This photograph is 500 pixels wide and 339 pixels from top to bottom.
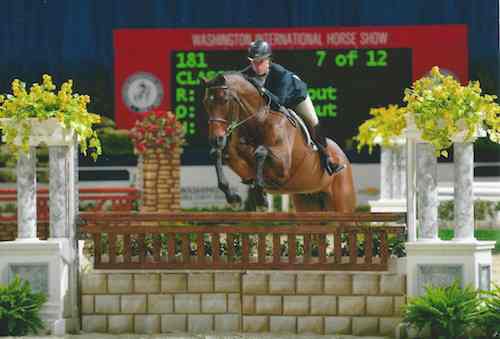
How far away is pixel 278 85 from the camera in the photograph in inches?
594

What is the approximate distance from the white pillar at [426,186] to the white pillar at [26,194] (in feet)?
12.7

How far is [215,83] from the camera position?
1423 cm

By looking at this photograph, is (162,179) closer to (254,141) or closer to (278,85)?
(278,85)

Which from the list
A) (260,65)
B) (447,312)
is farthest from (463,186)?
(260,65)

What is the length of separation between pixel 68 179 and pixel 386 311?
351 cm

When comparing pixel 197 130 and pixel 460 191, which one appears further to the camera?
pixel 197 130

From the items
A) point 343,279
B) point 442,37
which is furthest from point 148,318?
point 442,37

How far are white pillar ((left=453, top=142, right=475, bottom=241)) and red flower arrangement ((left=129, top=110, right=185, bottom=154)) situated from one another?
9911 millimetres

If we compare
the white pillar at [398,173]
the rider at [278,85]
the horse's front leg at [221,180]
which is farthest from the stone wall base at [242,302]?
the white pillar at [398,173]

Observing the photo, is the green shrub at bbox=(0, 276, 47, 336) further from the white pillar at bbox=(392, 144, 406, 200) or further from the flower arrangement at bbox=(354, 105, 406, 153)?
the white pillar at bbox=(392, 144, 406, 200)

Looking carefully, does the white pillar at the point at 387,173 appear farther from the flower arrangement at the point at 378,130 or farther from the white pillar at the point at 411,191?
the white pillar at the point at 411,191

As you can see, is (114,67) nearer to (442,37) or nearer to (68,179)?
(442,37)

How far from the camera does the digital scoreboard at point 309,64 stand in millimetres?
22453

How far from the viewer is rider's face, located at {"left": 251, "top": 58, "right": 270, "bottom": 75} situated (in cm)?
1481
